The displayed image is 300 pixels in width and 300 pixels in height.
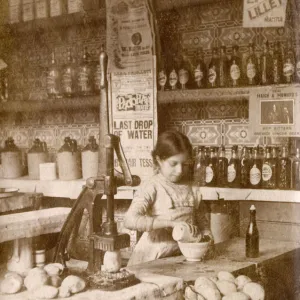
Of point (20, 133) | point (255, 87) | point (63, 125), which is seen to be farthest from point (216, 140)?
point (20, 133)

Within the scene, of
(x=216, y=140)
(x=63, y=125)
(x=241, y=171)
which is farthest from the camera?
(x=63, y=125)

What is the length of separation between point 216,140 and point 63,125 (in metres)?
1.08

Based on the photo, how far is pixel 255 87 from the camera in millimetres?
2303

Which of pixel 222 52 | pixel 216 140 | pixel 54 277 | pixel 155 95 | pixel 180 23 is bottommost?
pixel 54 277

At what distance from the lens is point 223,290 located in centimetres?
128

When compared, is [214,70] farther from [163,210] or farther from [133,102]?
[163,210]

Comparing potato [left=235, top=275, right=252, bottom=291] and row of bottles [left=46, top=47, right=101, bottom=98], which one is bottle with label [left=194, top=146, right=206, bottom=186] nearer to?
row of bottles [left=46, top=47, right=101, bottom=98]

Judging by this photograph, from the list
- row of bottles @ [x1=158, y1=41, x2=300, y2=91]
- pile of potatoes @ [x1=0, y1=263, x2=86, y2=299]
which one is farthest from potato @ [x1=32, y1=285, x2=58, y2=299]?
row of bottles @ [x1=158, y1=41, x2=300, y2=91]

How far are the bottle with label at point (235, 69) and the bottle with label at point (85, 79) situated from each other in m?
0.85

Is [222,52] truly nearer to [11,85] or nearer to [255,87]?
[255,87]

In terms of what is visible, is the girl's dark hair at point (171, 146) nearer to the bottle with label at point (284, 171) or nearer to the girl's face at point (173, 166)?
the girl's face at point (173, 166)

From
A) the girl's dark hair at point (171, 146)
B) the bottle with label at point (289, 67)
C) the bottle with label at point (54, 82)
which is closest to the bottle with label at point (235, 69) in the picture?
the bottle with label at point (289, 67)

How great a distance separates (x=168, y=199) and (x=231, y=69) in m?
0.84

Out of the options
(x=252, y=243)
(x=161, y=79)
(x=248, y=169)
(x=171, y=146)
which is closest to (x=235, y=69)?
(x=161, y=79)
